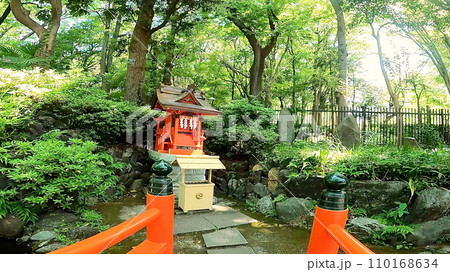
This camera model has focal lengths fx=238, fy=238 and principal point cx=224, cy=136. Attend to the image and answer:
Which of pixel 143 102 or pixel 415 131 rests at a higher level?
pixel 143 102

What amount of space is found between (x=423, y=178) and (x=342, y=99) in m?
6.13

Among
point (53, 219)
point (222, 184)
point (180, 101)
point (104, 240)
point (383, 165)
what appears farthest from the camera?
point (222, 184)

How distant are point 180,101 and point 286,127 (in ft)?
10.8

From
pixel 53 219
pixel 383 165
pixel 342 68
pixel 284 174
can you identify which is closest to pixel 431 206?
pixel 383 165

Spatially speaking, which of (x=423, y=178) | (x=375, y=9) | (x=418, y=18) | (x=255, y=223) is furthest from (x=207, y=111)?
(x=418, y=18)

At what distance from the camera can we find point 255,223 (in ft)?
14.4

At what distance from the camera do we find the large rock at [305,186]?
4.42 metres

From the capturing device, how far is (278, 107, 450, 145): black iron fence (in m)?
7.40

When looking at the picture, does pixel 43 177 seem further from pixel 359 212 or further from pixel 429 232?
pixel 429 232

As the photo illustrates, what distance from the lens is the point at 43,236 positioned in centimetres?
350

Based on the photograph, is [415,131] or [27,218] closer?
[27,218]

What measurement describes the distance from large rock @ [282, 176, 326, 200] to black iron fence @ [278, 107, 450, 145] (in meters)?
2.64

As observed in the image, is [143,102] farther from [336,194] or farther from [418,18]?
[418,18]

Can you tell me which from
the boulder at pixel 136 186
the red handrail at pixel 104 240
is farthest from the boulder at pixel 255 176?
the red handrail at pixel 104 240
